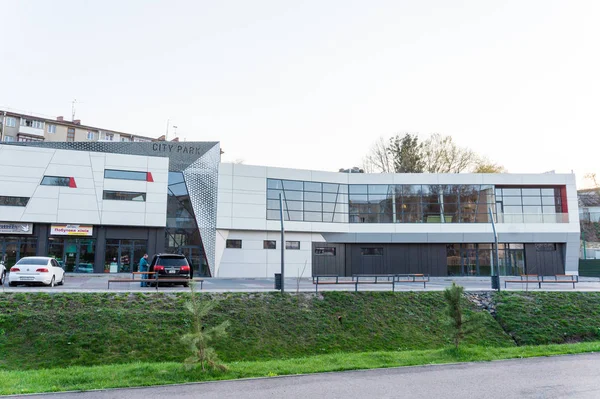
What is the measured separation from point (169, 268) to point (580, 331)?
57.4 ft

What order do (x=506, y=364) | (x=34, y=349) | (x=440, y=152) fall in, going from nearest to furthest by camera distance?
(x=506, y=364) → (x=34, y=349) → (x=440, y=152)

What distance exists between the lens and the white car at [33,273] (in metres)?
19.6

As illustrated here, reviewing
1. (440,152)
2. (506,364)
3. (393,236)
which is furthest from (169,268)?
(440,152)

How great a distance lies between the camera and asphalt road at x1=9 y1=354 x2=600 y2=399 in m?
7.91

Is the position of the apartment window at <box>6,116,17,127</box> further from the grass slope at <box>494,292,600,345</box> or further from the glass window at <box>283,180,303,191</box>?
the grass slope at <box>494,292,600,345</box>

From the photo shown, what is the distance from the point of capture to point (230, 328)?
15.6m

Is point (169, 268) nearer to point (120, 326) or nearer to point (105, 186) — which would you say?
point (120, 326)

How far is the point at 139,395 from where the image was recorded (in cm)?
796

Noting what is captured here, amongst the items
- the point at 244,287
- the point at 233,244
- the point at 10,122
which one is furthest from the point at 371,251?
the point at 10,122

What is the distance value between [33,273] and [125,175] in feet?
45.4

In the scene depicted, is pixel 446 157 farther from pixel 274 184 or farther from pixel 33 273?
pixel 33 273

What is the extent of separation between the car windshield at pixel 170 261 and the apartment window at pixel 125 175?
12.7 meters

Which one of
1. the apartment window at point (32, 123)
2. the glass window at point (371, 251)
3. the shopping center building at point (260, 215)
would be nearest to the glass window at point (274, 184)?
the shopping center building at point (260, 215)

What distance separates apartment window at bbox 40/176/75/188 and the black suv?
43.6ft
